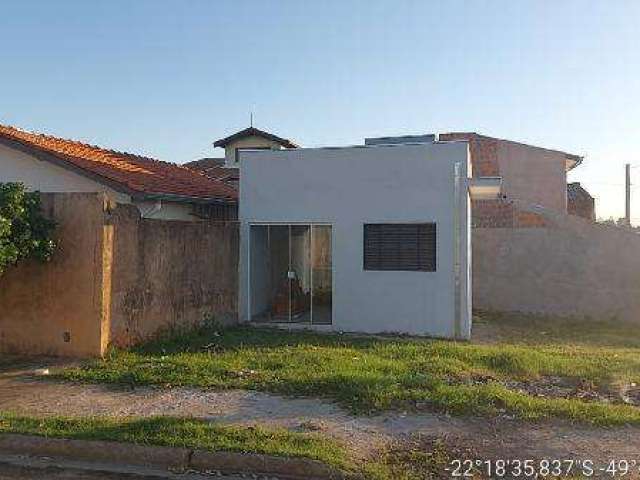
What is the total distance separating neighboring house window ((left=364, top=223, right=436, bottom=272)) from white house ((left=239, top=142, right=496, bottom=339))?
0.02 metres

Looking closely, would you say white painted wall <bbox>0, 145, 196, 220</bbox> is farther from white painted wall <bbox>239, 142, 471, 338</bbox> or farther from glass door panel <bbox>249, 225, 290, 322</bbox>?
white painted wall <bbox>239, 142, 471, 338</bbox>

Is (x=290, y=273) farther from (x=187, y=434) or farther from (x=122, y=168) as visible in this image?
(x=187, y=434)

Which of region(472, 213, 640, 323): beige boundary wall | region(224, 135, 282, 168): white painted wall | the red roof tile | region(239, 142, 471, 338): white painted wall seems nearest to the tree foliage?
the red roof tile

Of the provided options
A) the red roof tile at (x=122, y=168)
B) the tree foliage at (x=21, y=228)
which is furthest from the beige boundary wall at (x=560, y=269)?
the tree foliage at (x=21, y=228)

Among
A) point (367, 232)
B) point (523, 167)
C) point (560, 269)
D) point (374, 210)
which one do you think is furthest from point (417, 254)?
point (523, 167)

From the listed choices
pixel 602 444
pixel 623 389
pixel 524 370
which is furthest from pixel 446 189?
pixel 602 444

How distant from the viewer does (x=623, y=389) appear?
8.27m

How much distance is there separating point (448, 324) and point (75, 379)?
720 cm

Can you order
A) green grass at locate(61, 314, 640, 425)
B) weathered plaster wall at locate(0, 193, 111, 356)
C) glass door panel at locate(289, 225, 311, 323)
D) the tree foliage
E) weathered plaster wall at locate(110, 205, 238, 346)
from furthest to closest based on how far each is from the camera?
glass door panel at locate(289, 225, 311, 323), weathered plaster wall at locate(110, 205, 238, 346), weathered plaster wall at locate(0, 193, 111, 356), the tree foliage, green grass at locate(61, 314, 640, 425)

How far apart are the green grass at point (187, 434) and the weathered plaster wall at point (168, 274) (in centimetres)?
353

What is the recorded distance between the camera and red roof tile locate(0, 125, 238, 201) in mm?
12453

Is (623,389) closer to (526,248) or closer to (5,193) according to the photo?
(5,193)

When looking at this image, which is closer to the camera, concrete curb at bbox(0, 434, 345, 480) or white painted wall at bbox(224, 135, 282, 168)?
concrete curb at bbox(0, 434, 345, 480)

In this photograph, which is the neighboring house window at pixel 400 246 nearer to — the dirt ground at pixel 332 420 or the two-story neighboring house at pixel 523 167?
the dirt ground at pixel 332 420
